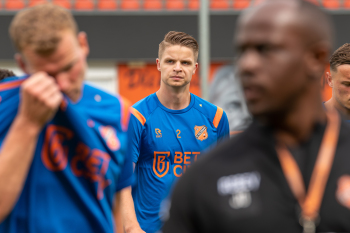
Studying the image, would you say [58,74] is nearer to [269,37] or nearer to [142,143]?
[269,37]

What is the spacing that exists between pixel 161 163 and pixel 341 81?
183 centimetres

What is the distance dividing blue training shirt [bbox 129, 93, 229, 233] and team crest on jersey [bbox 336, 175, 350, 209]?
2751mm

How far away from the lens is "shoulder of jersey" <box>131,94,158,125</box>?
4.35m

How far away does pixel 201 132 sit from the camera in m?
4.43

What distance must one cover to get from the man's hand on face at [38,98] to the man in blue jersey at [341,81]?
3117mm

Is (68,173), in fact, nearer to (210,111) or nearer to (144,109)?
(144,109)

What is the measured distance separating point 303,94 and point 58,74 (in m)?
0.96

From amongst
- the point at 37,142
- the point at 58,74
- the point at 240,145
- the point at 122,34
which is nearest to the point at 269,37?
the point at 240,145

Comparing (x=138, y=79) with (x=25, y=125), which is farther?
(x=138, y=79)

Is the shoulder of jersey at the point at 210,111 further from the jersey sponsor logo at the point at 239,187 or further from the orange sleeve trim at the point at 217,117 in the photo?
the jersey sponsor logo at the point at 239,187

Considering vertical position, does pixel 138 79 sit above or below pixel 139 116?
below

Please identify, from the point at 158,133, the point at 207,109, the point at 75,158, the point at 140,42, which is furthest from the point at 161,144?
the point at 140,42

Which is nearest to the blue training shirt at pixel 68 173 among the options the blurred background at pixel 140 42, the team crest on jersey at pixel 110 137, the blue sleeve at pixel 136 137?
the team crest on jersey at pixel 110 137

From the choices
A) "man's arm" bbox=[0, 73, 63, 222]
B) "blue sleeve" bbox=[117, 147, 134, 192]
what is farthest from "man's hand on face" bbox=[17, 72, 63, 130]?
"blue sleeve" bbox=[117, 147, 134, 192]
